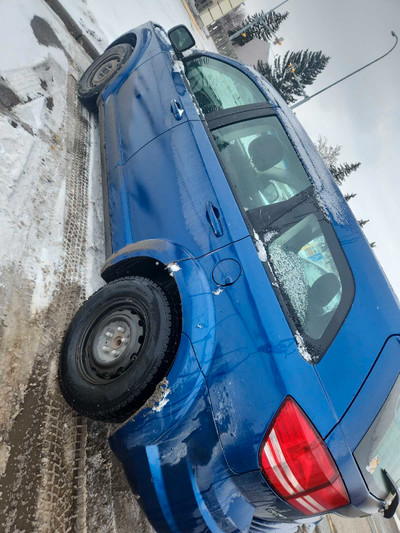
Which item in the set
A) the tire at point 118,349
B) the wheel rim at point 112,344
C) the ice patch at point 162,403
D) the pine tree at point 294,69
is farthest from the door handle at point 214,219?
the pine tree at point 294,69

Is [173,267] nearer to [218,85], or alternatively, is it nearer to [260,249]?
[260,249]

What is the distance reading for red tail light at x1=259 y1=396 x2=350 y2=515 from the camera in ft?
3.81

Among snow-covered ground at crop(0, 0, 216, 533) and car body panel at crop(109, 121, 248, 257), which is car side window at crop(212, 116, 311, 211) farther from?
snow-covered ground at crop(0, 0, 216, 533)

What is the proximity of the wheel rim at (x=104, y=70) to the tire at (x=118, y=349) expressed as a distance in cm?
247

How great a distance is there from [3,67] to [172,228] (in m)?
2.14

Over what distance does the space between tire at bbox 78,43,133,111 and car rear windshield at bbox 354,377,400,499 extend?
334 centimetres

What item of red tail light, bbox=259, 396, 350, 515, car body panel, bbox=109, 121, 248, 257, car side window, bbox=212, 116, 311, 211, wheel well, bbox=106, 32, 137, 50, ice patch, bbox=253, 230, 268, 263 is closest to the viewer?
red tail light, bbox=259, 396, 350, 515

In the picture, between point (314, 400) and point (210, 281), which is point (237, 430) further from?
point (210, 281)

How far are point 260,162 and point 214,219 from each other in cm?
68

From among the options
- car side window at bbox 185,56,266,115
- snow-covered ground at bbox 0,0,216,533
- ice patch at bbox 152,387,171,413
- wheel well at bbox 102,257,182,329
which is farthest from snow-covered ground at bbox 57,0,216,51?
ice patch at bbox 152,387,171,413

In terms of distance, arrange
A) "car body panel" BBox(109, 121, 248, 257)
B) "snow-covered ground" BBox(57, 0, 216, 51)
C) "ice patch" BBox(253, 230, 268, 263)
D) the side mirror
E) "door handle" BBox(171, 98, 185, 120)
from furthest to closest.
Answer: "snow-covered ground" BBox(57, 0, 216, 51) < the side mirror < "door handle" BBox(171, 98, 185, 120) < "car body panel" BBox(109, 121, 248, 257) < "ice patch" BBox(253, 230, 268, 263)

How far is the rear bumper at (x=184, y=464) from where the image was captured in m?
1.30

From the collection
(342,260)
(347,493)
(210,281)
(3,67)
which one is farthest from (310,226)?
(3,67)

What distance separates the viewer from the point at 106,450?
66.7 inches
